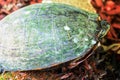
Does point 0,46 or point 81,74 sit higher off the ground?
point 0,46

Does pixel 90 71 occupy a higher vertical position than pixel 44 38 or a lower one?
lower

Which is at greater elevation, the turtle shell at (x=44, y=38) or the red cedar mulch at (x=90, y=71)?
the turtle shell at (x=44, y=38)

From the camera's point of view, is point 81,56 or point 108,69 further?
point 108,69

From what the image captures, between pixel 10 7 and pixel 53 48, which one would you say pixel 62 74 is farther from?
pixel 10 7

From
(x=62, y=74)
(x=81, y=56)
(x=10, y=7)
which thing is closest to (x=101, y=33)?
(x=81, y=56)

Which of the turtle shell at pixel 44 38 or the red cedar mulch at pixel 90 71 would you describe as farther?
the red cedar mulch at pixel 90 71
